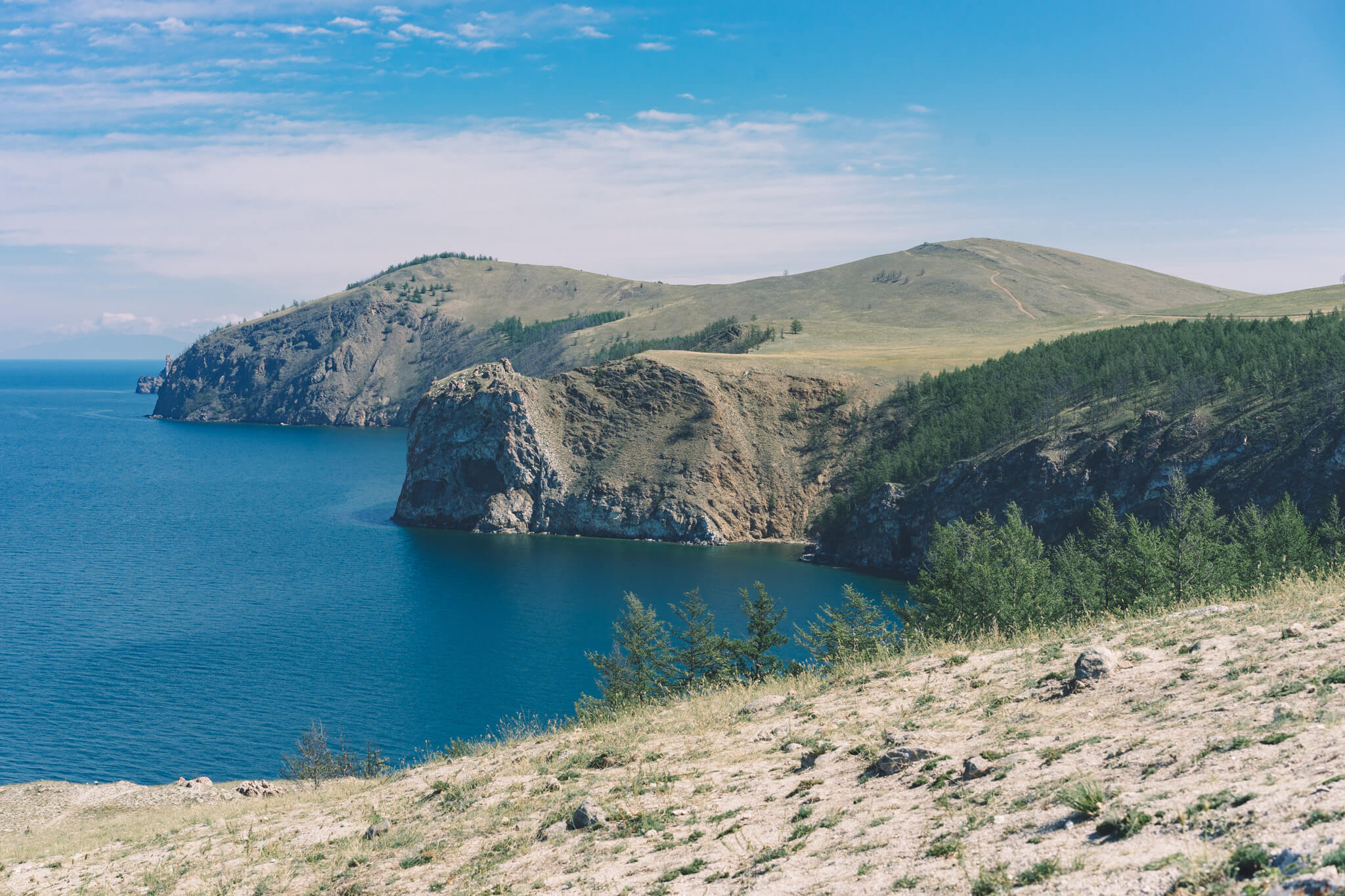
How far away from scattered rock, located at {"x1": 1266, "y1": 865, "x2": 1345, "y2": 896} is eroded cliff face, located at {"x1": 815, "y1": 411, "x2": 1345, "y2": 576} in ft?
268

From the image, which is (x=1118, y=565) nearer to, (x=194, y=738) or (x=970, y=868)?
(x=970, y=868)

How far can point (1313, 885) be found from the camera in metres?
7.61

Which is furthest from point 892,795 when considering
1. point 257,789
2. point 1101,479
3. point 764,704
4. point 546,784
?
point 1101,479

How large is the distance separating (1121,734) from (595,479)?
4562 inches

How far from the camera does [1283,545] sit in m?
51.6

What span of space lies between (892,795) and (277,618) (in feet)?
261

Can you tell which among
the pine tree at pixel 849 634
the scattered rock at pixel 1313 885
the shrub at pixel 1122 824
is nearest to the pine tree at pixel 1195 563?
the pine tree at pixel 849 634

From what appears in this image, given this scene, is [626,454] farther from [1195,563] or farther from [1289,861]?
[1289,861]

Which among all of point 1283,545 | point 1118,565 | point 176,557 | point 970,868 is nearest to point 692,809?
point 970,868

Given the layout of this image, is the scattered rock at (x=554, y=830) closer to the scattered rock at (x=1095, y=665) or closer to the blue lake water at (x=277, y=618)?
the scattered rock at (x=1095, y=665)

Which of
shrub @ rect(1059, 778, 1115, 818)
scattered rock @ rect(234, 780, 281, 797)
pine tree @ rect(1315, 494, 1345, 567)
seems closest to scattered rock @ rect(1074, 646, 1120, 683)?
shrub @ rect(1059, 778, 1115, 818)

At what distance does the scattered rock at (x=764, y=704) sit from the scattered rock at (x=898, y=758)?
6355mm

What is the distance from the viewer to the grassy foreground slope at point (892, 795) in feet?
33.3

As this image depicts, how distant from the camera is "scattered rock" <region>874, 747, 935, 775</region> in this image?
14820mm
